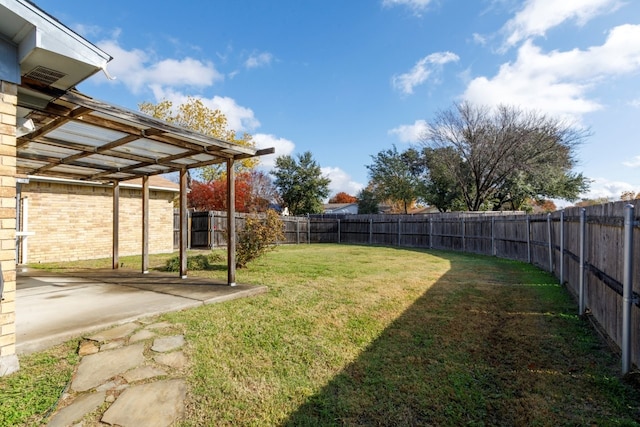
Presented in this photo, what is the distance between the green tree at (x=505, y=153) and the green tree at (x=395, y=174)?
22.8 feet

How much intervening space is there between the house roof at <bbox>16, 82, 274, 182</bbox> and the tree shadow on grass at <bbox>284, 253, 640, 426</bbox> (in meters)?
3.62

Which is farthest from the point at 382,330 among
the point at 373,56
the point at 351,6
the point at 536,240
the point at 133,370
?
the point at 373,56

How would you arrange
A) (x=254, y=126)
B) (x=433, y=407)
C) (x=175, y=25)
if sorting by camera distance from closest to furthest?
(x=433, y=407)
(x=175, y=25)
(x=254, y=126)

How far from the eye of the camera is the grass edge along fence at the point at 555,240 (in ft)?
9.00

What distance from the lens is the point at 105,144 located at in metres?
5.10

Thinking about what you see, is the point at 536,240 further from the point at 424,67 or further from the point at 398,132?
the point at 398,132

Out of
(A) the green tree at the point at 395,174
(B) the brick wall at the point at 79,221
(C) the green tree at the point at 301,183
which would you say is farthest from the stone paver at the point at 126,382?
(A) the green tree at the point at 395,174

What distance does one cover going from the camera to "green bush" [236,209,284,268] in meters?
8.34

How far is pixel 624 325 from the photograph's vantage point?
2.76 meters

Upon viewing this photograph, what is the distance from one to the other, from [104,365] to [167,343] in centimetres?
57

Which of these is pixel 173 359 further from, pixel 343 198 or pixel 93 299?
pixel 343 198

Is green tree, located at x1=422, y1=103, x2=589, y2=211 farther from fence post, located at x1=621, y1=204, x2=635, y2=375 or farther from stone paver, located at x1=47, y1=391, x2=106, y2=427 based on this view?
stone paver, located at x1=47, y1=391, x2=106, y2=427

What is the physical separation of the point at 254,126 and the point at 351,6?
18151 millimetres

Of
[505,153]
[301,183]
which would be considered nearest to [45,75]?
[505,153]
